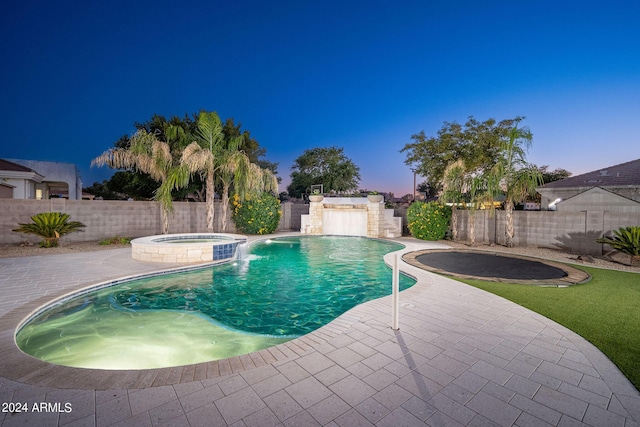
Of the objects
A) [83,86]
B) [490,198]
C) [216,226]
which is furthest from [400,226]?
[83,86]

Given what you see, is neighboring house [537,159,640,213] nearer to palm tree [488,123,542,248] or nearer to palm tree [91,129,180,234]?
palm tree [488,123,542,248]

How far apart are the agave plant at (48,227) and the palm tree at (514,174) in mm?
15449

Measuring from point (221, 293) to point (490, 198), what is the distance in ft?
33.5

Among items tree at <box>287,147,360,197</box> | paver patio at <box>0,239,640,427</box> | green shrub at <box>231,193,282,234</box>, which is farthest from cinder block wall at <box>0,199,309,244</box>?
tree at <box>287,147,360,197</box>

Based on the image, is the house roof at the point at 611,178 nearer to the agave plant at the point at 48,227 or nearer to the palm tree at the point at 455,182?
the palm tree at the point at 455,182

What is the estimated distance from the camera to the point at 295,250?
11.1 m

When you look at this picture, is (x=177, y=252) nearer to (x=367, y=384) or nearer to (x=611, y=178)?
(x=367, y=384)

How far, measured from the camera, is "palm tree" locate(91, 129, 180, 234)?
36.6 ft

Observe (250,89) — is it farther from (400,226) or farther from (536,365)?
(536,365)

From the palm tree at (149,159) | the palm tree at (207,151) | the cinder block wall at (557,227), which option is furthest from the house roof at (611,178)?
the palm tree at (149,159)

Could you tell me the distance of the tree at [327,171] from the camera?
3200cm

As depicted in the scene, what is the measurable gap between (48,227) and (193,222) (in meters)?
5.59

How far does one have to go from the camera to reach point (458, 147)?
Result: 64.8 ft

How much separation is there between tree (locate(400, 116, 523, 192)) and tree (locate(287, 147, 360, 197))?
10.6 m
